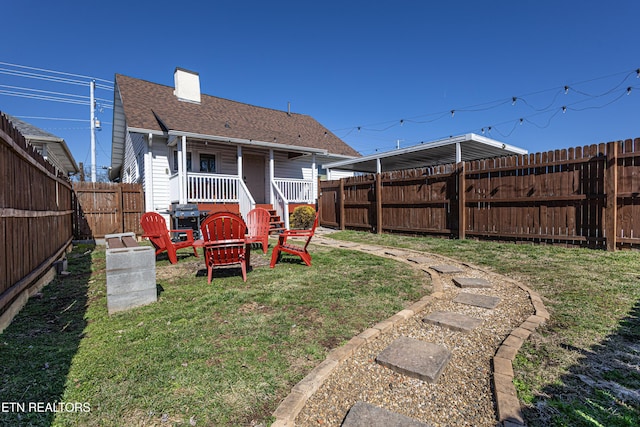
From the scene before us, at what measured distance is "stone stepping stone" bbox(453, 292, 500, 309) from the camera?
342cm

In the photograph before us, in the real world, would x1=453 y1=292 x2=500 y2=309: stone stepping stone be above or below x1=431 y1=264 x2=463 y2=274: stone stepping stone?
below

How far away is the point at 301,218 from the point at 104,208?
6.87 m

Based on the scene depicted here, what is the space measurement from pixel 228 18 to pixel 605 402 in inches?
624

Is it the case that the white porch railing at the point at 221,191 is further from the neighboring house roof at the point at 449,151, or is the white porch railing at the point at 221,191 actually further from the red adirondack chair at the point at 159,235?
the neighboring house roof at the point at 449,151

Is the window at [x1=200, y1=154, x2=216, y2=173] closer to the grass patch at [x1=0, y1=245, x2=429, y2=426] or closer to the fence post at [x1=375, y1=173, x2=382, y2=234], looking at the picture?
the fence post at [x1=375, y1=173, x2=382, y2=234]

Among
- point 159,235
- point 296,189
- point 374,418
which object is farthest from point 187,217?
point 374,418

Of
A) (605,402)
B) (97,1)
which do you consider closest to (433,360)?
(605,402)

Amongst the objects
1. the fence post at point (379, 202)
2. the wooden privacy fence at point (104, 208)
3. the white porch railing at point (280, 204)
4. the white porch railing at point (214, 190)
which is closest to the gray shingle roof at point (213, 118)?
the white porch railing at point (214, 190)

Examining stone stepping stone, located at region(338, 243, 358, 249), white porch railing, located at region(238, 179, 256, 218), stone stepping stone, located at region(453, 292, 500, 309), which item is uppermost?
white porch railing, located at region(238, 179, 256, 218)

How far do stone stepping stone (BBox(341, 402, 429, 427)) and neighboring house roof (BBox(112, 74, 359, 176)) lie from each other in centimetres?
1013

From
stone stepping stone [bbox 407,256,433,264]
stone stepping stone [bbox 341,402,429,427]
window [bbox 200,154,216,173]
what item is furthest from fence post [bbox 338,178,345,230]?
stone stepping stone [bbox 341,402,429,427]

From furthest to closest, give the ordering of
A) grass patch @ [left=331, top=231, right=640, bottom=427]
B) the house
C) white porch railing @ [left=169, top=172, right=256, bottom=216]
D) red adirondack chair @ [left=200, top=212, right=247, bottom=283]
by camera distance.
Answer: the house < white porch railing @ [left=169, top=172, right=256, bottom=216] < red adirondack chair @ [left=200, top=212, right=247, bottom=283] < grass patch @ [left=331, top=231, right=640, bottom=427]

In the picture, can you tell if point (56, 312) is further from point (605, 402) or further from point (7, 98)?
point (7, 98)

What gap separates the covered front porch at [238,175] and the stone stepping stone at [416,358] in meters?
8.00
